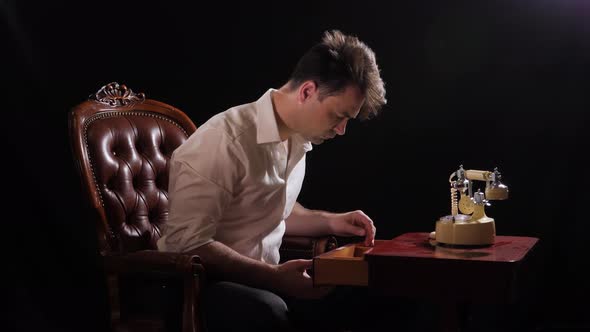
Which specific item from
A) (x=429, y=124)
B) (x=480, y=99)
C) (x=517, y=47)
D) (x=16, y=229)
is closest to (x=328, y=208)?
(x=429, y=124)

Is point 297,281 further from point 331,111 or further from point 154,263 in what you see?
point 331,111

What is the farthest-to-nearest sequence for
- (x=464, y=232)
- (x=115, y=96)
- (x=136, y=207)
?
(x=115, y=96)
(x=136, y=207)
(x=464, y=232)

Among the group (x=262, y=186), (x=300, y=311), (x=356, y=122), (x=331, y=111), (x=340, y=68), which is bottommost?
(x=300, y=311)

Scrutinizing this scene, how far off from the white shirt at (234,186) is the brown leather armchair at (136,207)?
0.12 m

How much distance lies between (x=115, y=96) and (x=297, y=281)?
1025 millimetres

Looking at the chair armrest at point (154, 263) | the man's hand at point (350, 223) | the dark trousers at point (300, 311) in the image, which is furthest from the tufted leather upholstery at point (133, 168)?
the man's hand at point (350, 223)

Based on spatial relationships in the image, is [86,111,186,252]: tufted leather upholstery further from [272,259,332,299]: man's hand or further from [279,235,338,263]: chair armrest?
[272,259,332,299]: man's hand

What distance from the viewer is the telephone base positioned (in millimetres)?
1994

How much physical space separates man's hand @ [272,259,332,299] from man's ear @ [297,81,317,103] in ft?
1.77

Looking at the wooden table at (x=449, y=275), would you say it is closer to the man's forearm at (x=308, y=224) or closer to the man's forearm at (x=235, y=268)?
the man's forearm at (x=235, y=268)

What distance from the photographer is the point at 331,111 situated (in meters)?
2.28

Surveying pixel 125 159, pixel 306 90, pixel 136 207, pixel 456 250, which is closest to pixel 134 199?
pixel 136 207

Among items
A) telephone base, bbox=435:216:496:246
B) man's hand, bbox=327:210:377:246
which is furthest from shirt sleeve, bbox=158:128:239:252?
telephone base, bbox=435:216:496:246

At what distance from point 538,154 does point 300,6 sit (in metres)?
1.20
